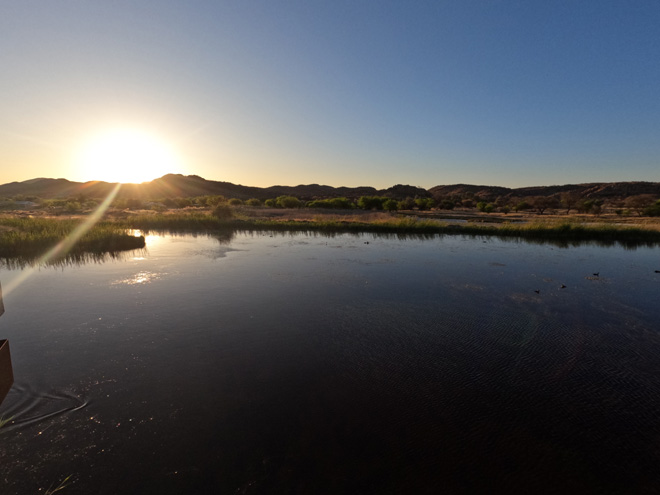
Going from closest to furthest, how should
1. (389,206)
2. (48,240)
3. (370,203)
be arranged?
(48,240) → (389,206) → (370,203)

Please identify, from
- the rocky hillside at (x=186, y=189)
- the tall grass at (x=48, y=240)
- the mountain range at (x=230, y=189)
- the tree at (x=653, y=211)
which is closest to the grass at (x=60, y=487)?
the tall grass at (x=48, y=240)

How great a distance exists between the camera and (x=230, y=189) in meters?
153

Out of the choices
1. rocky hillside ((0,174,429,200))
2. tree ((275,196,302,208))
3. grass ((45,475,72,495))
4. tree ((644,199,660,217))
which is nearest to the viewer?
grass ((45,475,72,495))

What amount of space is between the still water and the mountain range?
109676mm

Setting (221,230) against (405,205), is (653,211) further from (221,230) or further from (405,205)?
(221,230)

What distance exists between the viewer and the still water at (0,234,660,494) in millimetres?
4797

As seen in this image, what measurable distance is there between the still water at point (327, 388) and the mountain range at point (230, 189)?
109676 mm

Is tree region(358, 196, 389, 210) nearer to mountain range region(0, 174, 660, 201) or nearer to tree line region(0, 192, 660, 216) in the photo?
tree line region(0, 192, 660, 216)

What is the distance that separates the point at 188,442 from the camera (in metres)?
5.25

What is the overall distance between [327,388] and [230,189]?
155726 mm

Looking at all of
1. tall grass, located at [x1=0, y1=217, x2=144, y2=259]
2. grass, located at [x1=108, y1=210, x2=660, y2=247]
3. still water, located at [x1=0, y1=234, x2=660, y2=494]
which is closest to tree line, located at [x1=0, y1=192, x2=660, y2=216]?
grass, located at [x1=108, y1=210, x2=660, y2=247]

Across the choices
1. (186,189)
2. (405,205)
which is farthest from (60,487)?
(186,189)

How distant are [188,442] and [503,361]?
23.3ft

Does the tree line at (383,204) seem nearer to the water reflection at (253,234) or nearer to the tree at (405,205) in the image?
the tree at (405,205)
